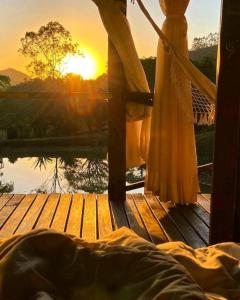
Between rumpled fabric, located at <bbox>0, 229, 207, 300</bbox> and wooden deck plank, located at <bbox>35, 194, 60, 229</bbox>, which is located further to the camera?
wooden deck plank, located at <bbox>35, 194, 60, 229</bbox>

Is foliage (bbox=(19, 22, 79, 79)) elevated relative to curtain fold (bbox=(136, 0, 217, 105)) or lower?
elevated

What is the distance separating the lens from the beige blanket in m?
0.73

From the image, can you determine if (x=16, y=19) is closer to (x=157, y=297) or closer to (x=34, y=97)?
(x=34, y=97)

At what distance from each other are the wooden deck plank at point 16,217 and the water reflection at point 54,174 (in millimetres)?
1861

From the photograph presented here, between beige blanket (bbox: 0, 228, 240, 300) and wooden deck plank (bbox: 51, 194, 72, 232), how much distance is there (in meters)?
1.57

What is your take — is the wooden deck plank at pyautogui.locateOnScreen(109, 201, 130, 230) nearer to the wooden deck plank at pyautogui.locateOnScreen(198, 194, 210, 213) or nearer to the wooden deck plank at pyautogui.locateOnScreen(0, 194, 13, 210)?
the wooden deck plank at pyautogui.locateOnScreen(198, 194, 210, 213)

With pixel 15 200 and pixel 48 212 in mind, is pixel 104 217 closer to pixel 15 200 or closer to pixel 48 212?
pixel 48 212

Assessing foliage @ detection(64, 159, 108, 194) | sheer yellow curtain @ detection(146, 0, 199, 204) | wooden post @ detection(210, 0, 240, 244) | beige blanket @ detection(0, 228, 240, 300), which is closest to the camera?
beige blanket @ detection(0, 228, 240, 300)

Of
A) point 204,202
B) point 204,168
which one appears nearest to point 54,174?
point 204,168

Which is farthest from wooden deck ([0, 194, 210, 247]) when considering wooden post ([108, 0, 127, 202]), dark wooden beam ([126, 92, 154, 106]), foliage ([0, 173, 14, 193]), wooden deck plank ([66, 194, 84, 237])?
foliage ([0, 173, 14, 193])

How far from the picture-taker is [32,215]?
270 centimetres

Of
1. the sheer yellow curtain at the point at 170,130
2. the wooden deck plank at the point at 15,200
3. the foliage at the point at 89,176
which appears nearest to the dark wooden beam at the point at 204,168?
the sheer yellow curtain at the point at 170,130

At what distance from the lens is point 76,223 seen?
255 cm

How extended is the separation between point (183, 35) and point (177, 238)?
1.32m
